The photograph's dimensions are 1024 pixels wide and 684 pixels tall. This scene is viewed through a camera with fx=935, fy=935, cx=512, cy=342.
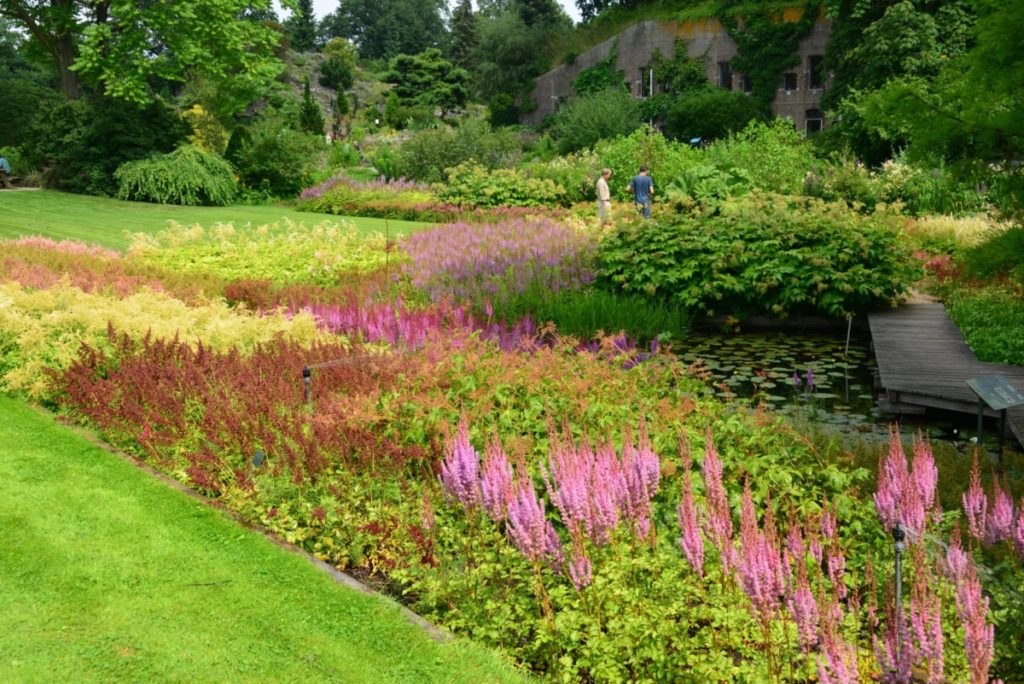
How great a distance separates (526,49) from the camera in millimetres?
49938

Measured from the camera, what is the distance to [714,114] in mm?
37219

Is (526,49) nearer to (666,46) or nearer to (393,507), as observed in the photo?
(666,46)

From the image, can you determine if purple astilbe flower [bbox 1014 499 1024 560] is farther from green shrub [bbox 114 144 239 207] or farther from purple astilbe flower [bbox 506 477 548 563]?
green shrub [bbox 114 144 239 207]

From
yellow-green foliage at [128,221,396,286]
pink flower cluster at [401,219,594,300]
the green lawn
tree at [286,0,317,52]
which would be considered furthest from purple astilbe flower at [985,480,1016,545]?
tree at [286,0,317,52]

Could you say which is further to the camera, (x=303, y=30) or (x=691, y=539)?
(x=303, y=30)

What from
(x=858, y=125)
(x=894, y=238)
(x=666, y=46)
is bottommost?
(x=894, y=238)

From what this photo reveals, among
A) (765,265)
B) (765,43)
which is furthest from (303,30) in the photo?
(765,265)

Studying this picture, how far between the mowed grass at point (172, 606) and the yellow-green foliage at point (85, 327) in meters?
2.17

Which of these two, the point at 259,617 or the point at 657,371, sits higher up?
the point at 657,371

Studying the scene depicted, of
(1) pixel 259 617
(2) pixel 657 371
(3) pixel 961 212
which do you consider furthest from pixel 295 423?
(3) pixel 961 212

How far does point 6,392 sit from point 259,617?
4350 millimetres

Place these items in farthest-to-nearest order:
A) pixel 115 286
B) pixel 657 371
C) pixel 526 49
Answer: pixel 526 49 → pixel 115 286 → pixel 657 371

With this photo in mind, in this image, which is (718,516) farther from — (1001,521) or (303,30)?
(303,30)

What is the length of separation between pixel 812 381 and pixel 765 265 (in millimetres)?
3221
